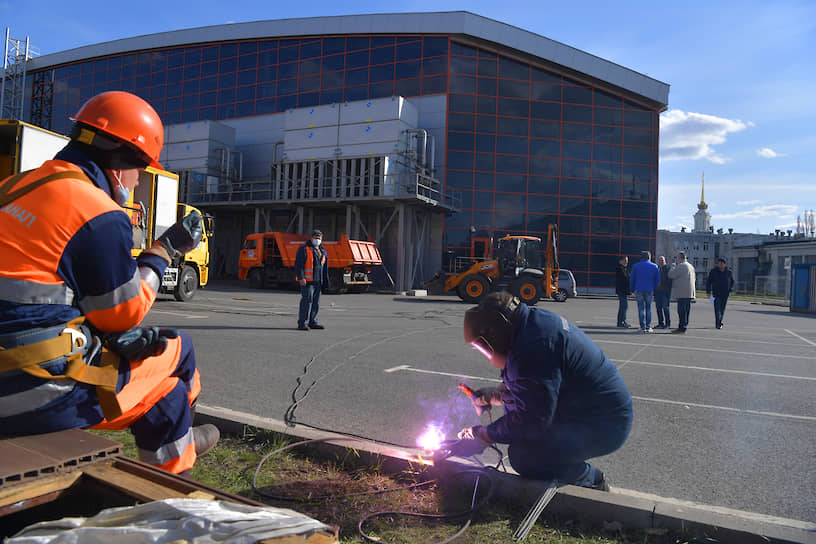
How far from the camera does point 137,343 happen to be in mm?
2041

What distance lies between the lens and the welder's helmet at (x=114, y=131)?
2199mm

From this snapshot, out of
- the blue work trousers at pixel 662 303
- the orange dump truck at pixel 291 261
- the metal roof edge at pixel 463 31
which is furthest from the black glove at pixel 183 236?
the metal roof edge at pixel 463 31

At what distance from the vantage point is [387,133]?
89.1 feet

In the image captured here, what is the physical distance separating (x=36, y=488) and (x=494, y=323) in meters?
1.95

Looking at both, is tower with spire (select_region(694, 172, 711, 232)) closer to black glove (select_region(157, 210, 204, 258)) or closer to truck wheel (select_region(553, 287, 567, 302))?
truck wheel (select_region(553, 287, 567, 302))

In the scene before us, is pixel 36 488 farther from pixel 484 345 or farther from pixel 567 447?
pixel 567 447

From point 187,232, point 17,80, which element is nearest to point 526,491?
point 187,232

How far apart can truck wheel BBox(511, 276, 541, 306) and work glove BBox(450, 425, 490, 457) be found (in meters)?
16.0

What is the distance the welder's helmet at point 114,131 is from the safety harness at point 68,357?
280 mm

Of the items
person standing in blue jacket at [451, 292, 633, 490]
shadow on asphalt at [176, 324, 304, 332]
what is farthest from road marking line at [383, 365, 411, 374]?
shadow on asphalt at [176, 324, 304, 332]

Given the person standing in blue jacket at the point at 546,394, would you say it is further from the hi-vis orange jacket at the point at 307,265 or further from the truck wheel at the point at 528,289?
the truck wheel at the point at 528,289

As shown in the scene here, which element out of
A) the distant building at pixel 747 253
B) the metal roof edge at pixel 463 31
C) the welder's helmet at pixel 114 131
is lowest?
the welder's helmet at pixel 114 131

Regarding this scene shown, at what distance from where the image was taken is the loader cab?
1959 centimetres

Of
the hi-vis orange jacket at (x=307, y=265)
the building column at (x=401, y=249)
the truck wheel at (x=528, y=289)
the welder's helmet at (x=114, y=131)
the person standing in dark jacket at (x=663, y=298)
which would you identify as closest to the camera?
the welder's helmet at (x=114, y=131)
